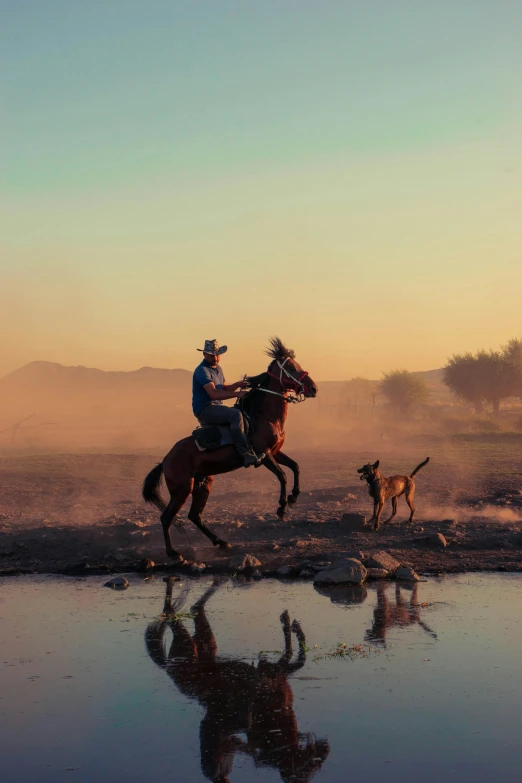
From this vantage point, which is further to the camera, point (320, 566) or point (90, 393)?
point (90, 393)

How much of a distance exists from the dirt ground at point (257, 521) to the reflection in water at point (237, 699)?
10.4 feet

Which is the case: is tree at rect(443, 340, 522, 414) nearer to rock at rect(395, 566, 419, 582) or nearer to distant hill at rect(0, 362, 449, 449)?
distant hill at rect(0, 362, 449, 449)

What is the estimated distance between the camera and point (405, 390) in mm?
67625

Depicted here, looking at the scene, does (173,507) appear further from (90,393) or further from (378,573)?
(90,393)

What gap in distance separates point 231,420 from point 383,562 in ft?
9.53

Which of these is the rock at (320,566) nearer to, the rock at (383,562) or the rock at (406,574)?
the rock at (383,562)

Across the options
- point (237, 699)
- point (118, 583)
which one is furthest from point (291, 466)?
point (237, 699)

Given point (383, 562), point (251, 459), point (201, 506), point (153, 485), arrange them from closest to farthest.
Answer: point (383, 562) → point (251, 459) → point (201, 506) → point (153, 485)

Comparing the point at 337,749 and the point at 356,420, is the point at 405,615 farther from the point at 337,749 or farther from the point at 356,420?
the point at 356,420

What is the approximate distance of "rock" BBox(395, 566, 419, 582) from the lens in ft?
32.9

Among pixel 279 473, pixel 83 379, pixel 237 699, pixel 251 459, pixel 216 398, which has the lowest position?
pixel 237 699

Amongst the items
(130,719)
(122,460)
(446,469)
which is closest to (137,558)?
(130,719)

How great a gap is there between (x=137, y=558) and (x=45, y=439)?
4101cm

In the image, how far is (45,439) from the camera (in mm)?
51062
